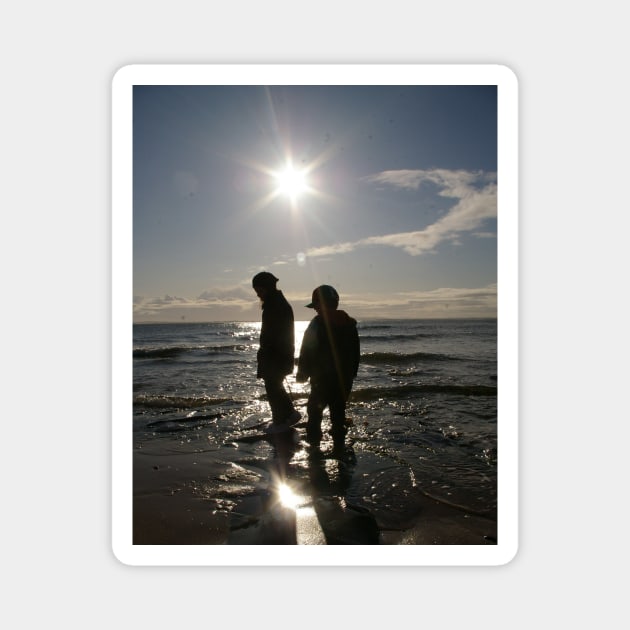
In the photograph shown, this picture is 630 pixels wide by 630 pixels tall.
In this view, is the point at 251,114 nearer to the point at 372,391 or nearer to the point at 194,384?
the point at 372,391

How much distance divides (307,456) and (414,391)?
18.3ft

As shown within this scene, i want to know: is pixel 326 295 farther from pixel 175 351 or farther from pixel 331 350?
pixel 175 351

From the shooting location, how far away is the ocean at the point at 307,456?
3.90 metres

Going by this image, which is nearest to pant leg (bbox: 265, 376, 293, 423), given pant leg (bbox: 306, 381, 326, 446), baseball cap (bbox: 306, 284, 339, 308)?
pant leg (bbox: 306, 381, 326, 446)

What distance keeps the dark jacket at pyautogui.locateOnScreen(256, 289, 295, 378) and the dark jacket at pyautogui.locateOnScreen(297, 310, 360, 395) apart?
90 cm

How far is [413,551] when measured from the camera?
11.5 feet

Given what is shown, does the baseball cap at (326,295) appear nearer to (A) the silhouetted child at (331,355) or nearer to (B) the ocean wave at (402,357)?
(A) the silhouetted child at (331,355)

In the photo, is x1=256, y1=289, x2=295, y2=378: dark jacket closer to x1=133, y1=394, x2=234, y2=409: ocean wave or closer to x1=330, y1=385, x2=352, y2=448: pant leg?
x1=330, y1=385, x2=352, y2=448: pant leg

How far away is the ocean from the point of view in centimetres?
390
